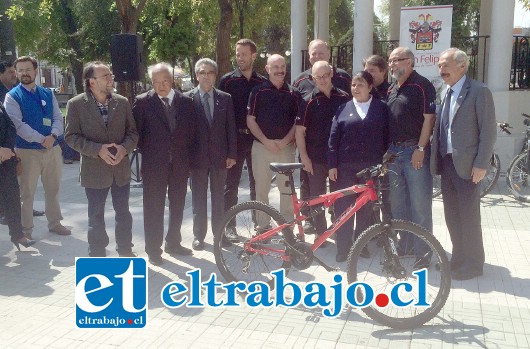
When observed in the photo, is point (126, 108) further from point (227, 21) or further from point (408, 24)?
point (227, 21)

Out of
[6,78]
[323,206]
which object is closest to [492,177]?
[323,206]

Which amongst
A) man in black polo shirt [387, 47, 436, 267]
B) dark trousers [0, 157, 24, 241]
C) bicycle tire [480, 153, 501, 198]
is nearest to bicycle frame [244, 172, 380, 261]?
man in black polo shirt [387, 47, 436, 267]

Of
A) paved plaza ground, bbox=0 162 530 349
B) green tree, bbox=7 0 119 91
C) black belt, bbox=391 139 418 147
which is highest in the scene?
green tree, bbox=7 0 119 91

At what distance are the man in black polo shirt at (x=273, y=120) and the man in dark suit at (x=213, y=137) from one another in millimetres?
264

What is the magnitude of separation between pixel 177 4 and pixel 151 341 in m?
18.2

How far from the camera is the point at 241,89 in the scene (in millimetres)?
5898

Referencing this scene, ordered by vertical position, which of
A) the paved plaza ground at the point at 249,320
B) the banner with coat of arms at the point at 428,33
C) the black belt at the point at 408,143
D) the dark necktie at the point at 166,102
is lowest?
the paved plaza ground at the point at 249,320

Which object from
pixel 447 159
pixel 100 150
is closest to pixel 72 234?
pixel 100 150

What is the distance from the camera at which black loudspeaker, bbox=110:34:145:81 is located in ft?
32.4

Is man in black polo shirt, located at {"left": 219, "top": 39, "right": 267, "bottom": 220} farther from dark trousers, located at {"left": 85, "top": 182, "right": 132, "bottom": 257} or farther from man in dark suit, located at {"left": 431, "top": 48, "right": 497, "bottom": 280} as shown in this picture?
man in dark suit, located at {"left": 431, "top": 48, "right": 497, "bottom": 280}

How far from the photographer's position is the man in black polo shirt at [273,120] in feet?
18.3

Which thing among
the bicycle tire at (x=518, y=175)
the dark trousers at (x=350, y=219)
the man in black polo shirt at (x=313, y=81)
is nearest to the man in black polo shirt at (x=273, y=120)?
the man in black polo shirt at (x=313, y=81)

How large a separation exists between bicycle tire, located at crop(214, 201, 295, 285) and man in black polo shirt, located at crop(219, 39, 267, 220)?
1.43 m

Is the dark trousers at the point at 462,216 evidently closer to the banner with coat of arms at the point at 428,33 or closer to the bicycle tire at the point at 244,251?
the bicycle tire at the point at 244,251
